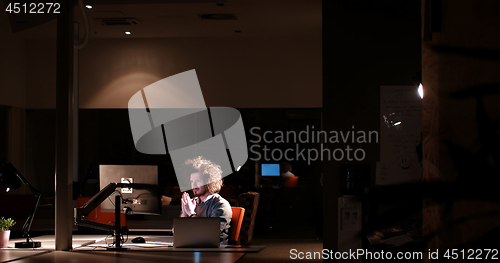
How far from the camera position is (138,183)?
12.5ft

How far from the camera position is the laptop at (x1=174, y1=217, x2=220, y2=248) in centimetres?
356

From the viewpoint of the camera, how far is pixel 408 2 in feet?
13.6

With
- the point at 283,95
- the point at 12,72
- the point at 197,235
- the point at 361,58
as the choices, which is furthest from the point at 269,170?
the point at 197,235

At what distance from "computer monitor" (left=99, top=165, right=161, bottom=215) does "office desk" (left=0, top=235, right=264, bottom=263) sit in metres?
0.30

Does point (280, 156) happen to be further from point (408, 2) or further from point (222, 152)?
point (408, 2)

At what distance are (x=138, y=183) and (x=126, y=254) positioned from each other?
2.05 ft

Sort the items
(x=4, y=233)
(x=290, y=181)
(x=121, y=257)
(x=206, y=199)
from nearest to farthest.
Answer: (x=121, y=257) → (x=4, y=233) → (x=206, y=199) → (x=290, y=181)

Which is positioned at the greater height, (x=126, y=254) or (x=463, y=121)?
(x=463, y=121)

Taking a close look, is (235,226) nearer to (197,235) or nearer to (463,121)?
(197,235)

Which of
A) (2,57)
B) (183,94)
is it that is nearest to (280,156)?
(183,94)

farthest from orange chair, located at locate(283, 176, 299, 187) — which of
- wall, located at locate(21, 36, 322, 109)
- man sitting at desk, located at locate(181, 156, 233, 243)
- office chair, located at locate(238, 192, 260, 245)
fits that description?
man sitting at desk, located at locate(181, 156, 233, 243)

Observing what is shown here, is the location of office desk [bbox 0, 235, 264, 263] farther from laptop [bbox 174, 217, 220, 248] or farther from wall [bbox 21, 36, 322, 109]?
wall [bbox 21, 36, 322, 109]

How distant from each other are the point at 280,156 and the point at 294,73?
213 cm

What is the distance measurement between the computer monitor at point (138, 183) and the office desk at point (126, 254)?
30 cm
